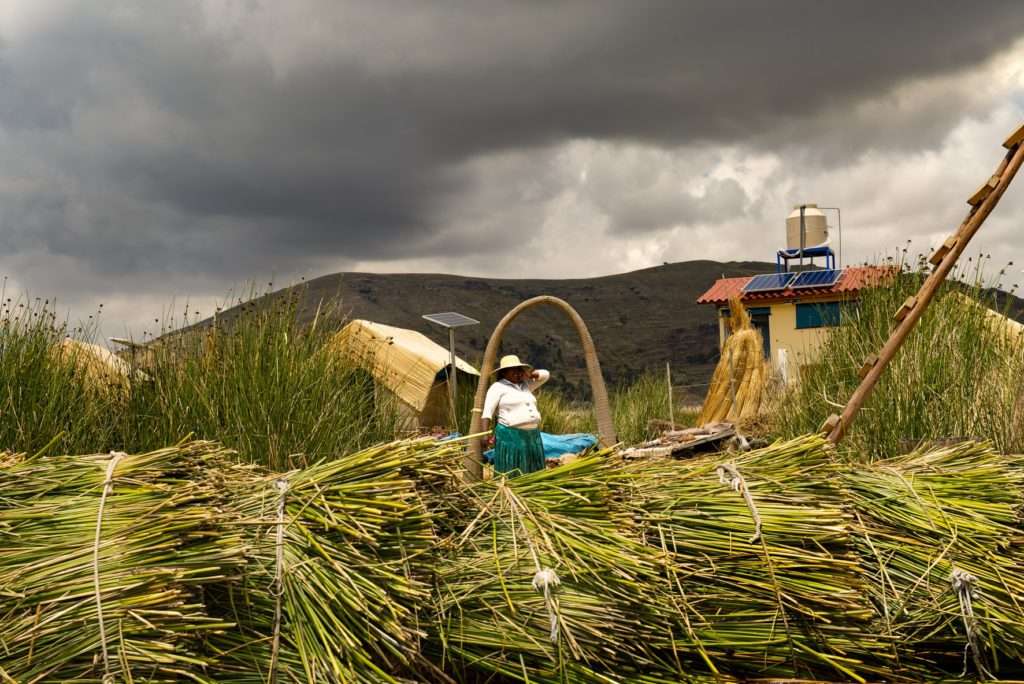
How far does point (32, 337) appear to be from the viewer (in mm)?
7145

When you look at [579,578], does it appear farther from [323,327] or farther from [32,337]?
[32,337]

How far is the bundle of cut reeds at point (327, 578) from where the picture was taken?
109 inches

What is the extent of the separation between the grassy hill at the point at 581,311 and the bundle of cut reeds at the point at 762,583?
57074 millimetres

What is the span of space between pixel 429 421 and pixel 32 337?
7060mm

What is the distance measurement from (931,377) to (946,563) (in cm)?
453

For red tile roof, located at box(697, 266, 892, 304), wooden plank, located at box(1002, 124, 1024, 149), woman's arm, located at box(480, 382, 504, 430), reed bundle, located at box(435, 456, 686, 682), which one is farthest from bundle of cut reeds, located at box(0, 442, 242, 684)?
red tile roof, located at box(697, 266, 892, 304)

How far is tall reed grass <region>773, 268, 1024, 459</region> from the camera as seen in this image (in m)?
6.97

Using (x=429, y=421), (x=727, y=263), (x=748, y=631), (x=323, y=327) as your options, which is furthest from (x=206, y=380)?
(x=727, y=263)

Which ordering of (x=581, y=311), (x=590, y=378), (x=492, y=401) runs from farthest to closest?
(x=581, y=311), (x=492, y=401), (x=590, y=378)

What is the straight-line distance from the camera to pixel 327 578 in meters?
2.80

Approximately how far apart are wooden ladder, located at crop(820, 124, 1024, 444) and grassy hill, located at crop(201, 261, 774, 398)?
182 feet

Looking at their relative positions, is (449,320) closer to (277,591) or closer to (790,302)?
(277,591)

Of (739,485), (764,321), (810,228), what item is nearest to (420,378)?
(739,485)

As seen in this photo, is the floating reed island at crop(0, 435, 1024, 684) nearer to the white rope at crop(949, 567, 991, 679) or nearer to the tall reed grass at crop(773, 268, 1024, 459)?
the white rope at crop(949, 567, 991, 679)
